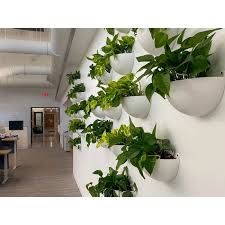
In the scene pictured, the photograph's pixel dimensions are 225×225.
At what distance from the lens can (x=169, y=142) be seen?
1251 millimetres

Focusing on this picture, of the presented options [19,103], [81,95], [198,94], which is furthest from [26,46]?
[19,103]

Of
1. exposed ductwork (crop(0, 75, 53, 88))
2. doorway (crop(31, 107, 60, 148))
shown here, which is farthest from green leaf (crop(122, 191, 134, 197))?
doorway (crop(31, 107, 60, 148))

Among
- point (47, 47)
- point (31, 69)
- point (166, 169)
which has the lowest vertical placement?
point (166, 169)

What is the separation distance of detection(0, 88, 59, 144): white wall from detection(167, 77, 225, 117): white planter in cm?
1147

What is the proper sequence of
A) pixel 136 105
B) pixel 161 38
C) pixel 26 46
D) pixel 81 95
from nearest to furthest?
pixel 161 38, pixel 136 105, pixel 26 46, pixel 81 95

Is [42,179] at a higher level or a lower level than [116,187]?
lower

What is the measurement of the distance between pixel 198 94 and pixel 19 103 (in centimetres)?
1179

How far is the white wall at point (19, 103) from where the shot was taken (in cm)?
1144

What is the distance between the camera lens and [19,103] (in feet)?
38.2

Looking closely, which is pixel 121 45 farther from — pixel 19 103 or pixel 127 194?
pixel 19 103

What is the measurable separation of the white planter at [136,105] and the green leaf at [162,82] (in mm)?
515

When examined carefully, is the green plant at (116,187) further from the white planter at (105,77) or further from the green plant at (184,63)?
the green plant at (184,63)

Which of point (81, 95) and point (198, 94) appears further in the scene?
point (81, 95)
